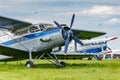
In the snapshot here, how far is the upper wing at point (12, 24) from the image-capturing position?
24623 mm

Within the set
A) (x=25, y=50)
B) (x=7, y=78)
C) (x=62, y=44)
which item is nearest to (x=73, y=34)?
(x=62, y=44)

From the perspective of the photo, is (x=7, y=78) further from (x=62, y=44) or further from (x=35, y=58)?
(x=35, y=58)

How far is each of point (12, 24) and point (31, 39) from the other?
157 centimetres

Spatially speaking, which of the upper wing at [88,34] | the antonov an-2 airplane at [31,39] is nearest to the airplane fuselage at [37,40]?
the antonov an-2 airplane at [31,39]

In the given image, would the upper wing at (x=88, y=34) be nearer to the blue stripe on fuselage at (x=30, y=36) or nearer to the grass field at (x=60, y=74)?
the blue stripe on fuselage at (x=30, y=36)

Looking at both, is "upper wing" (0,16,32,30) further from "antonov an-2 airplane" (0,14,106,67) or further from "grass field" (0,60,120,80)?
"grass field" (0,60,120,80)

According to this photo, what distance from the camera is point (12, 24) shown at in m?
25.5

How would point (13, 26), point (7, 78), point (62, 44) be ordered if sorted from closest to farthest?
point (7, 78), point (62, 44), point (13, 26)

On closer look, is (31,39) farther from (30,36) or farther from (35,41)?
(35,41)

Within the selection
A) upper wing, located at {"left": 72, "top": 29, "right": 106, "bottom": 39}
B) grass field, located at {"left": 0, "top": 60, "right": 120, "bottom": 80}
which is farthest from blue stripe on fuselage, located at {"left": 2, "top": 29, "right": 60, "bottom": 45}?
upper wing, located at {"left": 72, "top": 29, "right": 106, "bottom": 39}

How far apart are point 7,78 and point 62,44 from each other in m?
9.91

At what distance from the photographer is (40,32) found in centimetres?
2467

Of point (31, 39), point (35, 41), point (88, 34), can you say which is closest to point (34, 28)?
point (31, 39)

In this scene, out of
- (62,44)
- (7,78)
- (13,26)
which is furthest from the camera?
(13,26)
